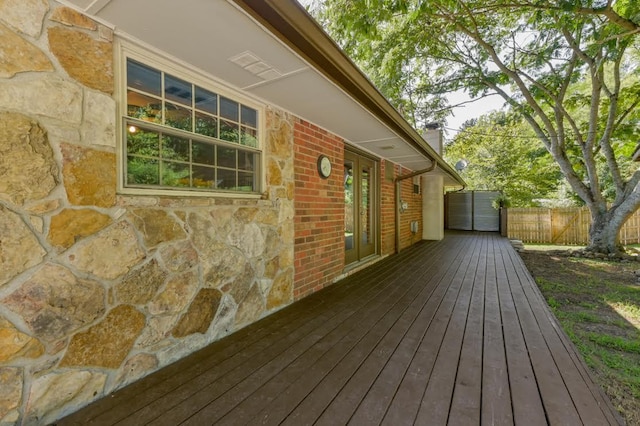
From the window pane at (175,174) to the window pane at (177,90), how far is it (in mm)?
488

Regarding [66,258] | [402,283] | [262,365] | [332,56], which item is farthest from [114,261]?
[402,283]

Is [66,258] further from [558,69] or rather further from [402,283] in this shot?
[558,69]

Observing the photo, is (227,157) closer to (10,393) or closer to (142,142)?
(142,142)

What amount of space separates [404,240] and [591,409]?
19.7ft

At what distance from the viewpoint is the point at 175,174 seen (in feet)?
6.89

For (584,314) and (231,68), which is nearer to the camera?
(231,68)

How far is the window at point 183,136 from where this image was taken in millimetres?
1883

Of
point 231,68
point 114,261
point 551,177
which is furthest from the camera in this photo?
point 551,177

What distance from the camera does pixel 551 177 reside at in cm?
1516

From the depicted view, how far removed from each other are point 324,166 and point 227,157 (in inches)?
62.7

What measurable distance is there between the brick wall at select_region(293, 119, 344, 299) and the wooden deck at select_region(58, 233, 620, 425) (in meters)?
0.50

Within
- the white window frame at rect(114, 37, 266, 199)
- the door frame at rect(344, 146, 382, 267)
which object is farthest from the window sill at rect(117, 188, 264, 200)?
the door frame at rect(344, 146, 382, 267)

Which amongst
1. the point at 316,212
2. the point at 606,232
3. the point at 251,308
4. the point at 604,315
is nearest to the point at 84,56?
the point at 251,308

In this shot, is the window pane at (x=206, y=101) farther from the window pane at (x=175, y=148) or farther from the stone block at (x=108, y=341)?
the stone block at (x=108, y=341)
